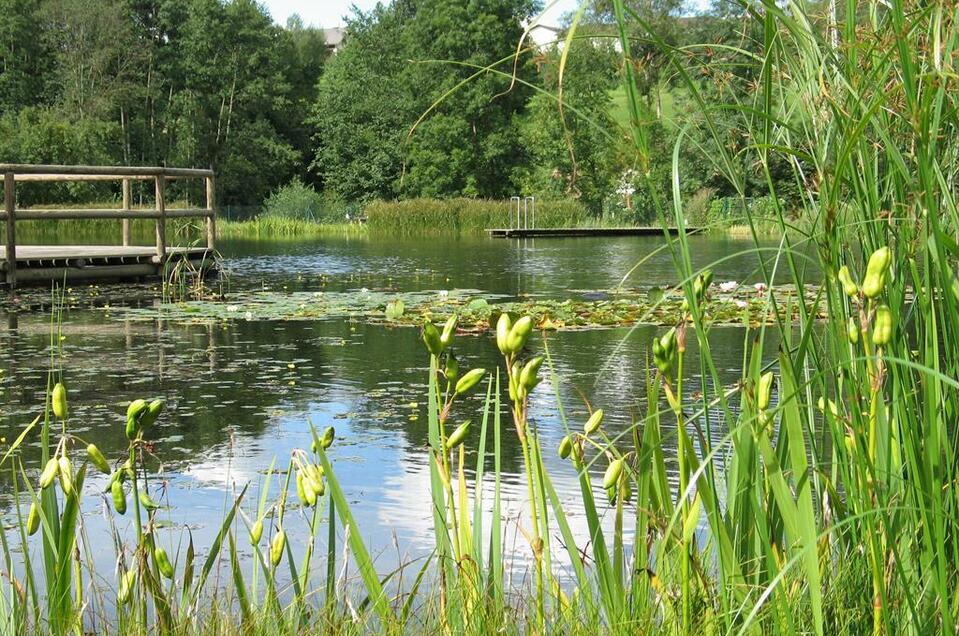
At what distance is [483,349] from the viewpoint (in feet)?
27.3

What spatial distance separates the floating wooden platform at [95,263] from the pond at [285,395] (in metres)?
0.37

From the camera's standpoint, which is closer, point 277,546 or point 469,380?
point 469,380

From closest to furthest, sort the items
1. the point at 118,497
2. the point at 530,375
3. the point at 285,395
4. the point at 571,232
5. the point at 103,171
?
the point at 530,375 → the point at 118,497 → the point at 285,395 → the point at 103,171 → the point at 571,232

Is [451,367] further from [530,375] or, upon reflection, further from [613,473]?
[613,473]

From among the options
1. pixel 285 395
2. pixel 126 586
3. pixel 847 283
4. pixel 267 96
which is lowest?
pixel 285 395

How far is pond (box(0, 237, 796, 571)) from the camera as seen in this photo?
4.08 m

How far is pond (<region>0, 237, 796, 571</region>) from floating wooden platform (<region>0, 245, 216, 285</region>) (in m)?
0.37

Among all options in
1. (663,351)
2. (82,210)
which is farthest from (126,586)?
(82,210)

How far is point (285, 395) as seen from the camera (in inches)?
253

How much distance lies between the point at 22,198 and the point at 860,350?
44.5 meters

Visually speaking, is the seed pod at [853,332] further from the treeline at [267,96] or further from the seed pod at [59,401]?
the treeline at [267,96]

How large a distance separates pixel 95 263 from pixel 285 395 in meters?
8.08

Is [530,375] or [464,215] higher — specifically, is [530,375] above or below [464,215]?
below

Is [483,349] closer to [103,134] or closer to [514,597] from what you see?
[514,597]
